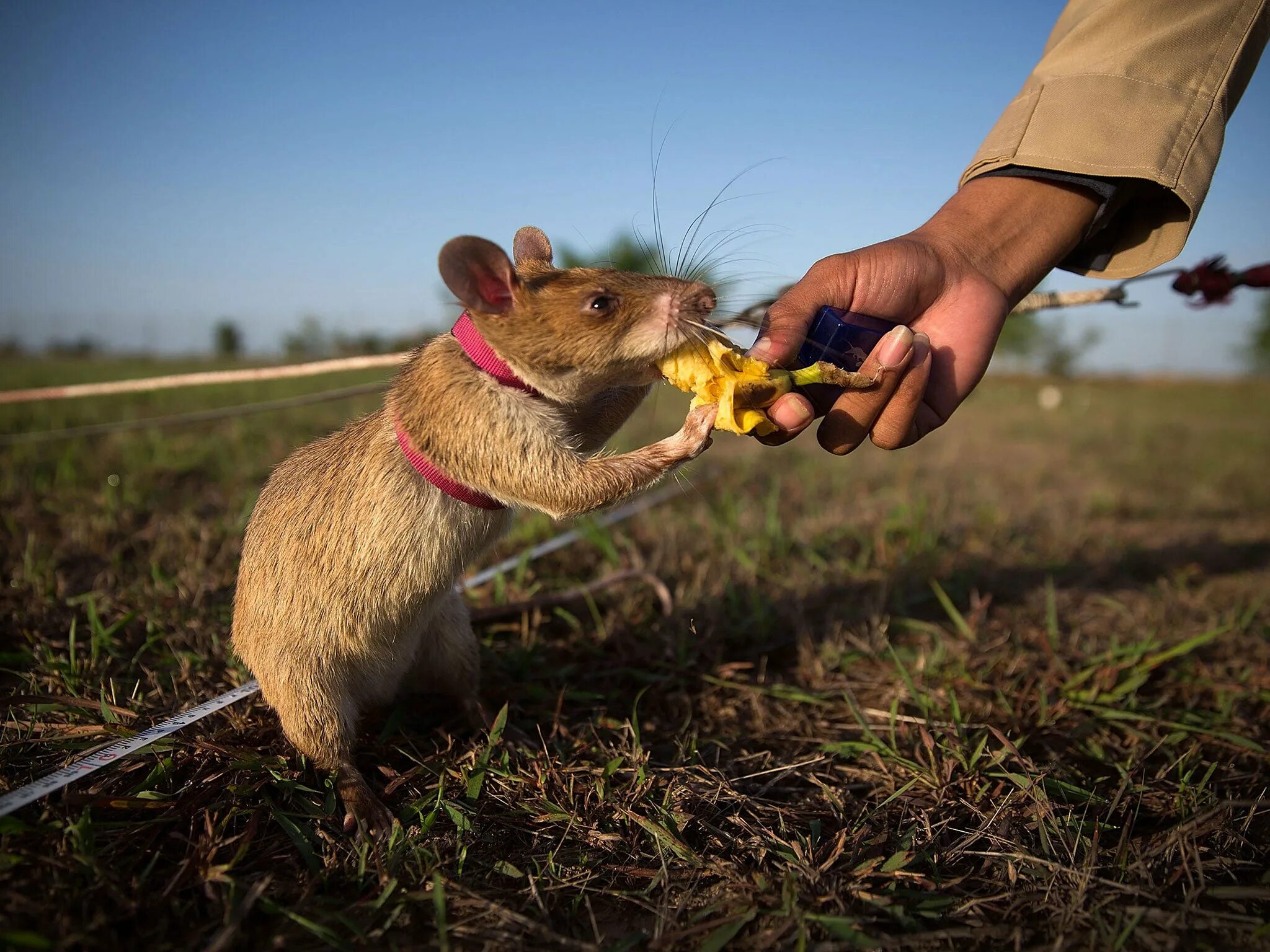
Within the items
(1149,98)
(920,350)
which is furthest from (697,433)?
(1149,98)

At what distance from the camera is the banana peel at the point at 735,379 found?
6.81 ft

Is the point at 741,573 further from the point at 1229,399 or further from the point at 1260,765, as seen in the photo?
the point at 1229,399

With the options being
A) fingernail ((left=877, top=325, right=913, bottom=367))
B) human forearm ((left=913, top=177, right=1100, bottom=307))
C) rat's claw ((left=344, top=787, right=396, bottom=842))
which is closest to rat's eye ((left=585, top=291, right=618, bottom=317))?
fingernail ((left=877, top=325, right=913, bottom=367))

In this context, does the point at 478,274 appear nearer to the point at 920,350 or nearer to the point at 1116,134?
the point at 920,350

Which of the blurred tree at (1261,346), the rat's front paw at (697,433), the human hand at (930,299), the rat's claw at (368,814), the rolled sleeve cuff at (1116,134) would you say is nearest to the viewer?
the rat's claw at (368,814)

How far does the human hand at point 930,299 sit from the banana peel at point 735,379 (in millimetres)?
56

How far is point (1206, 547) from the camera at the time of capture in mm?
4695

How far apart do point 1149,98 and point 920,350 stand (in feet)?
4.45

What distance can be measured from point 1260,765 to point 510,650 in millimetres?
2531

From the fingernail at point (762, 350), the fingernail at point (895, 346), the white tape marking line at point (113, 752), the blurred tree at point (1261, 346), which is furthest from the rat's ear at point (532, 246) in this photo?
the blurred tree at point (1261, 346)

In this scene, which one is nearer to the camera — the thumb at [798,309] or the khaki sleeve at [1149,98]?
the thumb at [798,309]

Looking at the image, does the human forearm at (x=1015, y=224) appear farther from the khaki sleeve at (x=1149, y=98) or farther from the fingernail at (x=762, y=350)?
the fingernail at (x=762, y=350)

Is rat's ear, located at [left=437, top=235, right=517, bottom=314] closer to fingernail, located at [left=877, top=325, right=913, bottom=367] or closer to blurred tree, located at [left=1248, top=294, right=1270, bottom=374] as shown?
fingernail, located at [left=877, top=325, right=913, bottom=367]

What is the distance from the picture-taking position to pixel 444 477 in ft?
7.07
